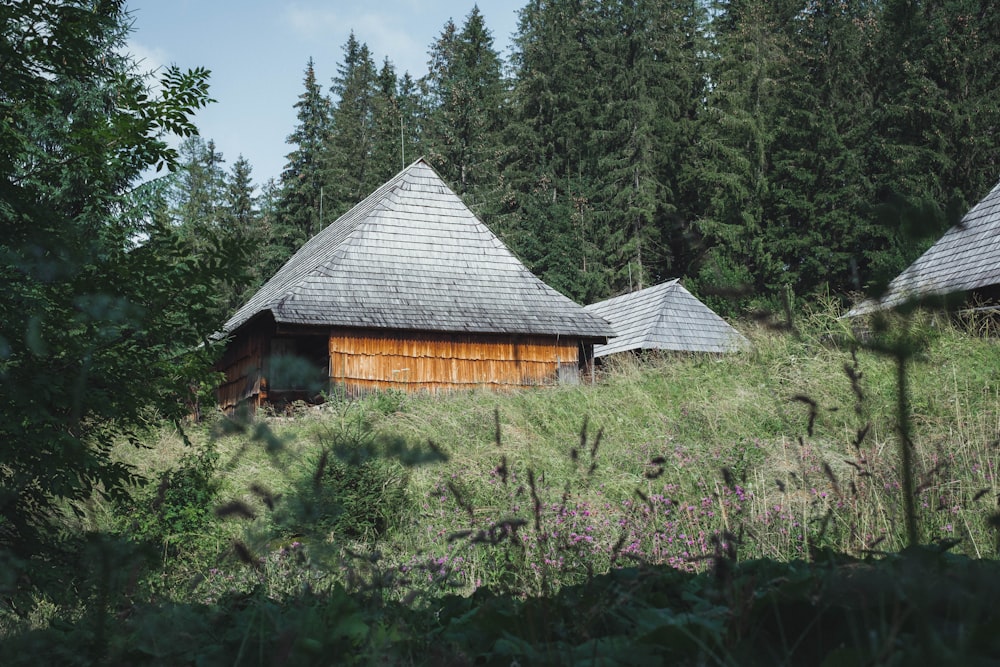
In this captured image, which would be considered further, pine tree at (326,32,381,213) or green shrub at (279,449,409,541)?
pine tree at (326,32,381,213)

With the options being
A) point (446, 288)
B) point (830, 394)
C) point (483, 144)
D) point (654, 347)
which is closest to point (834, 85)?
point (483, 144)

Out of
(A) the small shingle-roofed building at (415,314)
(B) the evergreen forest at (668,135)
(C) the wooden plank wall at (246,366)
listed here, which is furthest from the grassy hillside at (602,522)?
(B) the evergreen forest at (668,135)

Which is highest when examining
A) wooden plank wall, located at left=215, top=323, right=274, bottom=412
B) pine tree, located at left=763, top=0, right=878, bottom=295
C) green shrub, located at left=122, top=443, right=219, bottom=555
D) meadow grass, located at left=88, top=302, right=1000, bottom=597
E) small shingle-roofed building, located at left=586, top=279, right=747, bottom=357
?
pine tree, located at left=763, top=0, right=878, bottom=295

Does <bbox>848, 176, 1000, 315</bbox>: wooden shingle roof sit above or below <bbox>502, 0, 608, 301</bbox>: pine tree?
below

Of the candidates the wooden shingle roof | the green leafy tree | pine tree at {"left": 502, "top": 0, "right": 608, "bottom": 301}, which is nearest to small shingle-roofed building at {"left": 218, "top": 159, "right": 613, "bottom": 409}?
the wooden shingle roof

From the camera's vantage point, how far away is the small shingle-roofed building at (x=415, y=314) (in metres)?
16.2

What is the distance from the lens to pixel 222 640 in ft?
7.30

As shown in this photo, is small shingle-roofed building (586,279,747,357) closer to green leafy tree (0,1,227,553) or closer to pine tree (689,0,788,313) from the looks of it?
pine tree (689,0,788,313)

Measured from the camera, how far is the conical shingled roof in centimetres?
1620

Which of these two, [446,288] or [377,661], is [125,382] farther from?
[446,288]

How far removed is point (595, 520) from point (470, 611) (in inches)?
133

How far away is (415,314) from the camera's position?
16547 mm

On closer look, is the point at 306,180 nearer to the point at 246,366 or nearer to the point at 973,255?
the point at 246,366

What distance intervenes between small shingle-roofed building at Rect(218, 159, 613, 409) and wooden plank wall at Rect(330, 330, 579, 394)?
0.07ft
